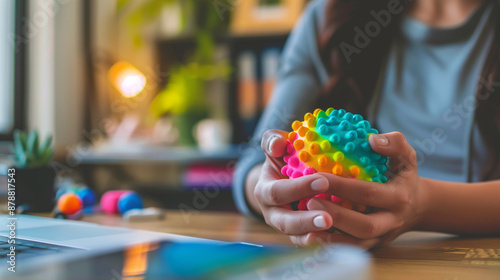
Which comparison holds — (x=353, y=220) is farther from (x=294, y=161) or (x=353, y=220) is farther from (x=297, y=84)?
(x=297, y=84)

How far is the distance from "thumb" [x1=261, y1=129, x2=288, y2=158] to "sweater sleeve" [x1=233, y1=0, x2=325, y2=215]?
299mm

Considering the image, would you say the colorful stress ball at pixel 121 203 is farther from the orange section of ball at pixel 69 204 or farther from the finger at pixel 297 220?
the finger at pixel 297 220

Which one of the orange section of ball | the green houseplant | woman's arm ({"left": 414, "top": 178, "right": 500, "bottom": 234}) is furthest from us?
the green houseplant

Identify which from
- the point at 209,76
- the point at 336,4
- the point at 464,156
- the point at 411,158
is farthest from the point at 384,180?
the point at 209,76

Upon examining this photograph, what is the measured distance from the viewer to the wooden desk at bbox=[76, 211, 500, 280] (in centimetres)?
39

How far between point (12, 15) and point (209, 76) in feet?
3.18

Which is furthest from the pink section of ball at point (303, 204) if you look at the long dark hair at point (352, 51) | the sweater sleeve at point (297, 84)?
the long dark hair at point (352, 51)

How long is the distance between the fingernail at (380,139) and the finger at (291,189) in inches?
2.7

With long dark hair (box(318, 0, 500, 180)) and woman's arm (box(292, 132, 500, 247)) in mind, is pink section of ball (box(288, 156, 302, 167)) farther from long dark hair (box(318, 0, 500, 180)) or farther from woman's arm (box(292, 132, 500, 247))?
long dark hair (box(318, 0, 500, 180))

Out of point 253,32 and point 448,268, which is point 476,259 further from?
point 253,32

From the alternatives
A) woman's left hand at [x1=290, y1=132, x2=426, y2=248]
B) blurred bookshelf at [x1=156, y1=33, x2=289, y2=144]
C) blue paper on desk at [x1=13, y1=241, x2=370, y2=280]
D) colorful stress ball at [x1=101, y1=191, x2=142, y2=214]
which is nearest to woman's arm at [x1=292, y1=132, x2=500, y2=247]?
woman's left hand at [x1=290, y1=132, x2=426, y2=248]

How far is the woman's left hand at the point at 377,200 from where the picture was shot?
41 centimetres

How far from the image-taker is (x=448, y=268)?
16.0 inches

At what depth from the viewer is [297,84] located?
93cm
